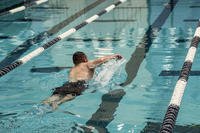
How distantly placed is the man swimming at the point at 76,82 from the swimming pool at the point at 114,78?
0.50ft

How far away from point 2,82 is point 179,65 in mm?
2902

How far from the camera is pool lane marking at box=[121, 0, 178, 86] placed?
23.5 feet

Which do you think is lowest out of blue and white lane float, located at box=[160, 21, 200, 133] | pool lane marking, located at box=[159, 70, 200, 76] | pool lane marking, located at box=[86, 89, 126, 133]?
pool lane marking, located at box=[86, 89, 126, 133]

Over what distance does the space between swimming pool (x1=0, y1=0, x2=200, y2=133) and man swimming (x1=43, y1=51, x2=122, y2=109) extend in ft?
0.50

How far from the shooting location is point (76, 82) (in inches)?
234

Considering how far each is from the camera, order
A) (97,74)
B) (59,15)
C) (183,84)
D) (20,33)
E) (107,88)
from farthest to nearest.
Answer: (59,15), (20,33), (97,74), (107,88), (183,84)

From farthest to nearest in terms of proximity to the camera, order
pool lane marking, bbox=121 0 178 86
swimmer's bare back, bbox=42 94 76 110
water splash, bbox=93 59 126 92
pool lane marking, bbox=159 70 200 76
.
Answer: pool lane marking, bbox=121 0 178 86, pool lane marking, bbox=159 70 200 76, water splash, bbox=93 59 126 92, swimmer's bare back, bbox=42 94 76 110

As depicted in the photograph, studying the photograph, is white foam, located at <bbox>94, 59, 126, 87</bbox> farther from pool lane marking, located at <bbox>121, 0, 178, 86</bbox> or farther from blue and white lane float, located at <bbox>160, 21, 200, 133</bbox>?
blue and white lane float, located at <bbox>160, 21, 200, 133</bbox>

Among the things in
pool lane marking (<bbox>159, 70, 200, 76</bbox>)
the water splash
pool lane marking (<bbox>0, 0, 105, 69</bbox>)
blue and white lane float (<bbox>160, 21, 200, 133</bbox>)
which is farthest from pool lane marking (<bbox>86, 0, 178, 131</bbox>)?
pool lane marking (<bbox>0, 0, 105, 69</bbox>)

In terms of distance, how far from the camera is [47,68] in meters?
7.56

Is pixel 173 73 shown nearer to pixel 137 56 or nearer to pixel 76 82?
pixel 137 56

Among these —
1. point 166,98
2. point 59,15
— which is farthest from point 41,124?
point 59,15

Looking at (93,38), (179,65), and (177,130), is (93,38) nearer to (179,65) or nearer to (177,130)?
(179,65)

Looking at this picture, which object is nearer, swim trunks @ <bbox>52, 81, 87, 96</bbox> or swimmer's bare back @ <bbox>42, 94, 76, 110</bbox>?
swimmer's bare back @ <bbox>42, 94, 76, 110</bbox>
